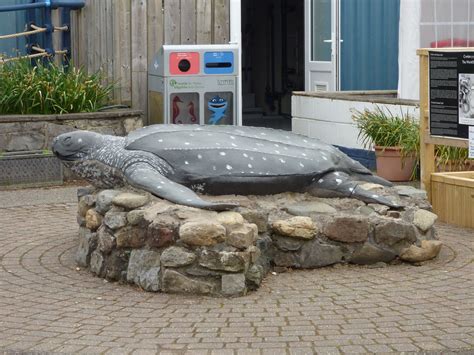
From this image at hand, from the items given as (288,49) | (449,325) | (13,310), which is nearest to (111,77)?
(288,49)

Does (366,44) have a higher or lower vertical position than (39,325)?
higher

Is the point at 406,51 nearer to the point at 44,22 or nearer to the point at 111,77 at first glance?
the point at 111,77

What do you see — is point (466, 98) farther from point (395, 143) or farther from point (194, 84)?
point (194, 84)

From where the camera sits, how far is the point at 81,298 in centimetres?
691

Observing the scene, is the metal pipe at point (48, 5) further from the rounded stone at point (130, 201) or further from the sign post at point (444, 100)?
the rounded stone at point (130, 201)

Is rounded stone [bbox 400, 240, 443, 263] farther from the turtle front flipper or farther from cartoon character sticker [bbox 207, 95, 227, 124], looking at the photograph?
cartoon character sticker [bbox 207, 95, 227, 124]

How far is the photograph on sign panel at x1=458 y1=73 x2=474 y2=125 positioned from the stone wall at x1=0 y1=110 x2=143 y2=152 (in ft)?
15.8

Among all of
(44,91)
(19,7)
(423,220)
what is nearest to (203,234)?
(423,220)

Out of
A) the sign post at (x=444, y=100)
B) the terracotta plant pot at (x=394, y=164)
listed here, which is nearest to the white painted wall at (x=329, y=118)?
the terracotta plant pot at (x=394, y=164)

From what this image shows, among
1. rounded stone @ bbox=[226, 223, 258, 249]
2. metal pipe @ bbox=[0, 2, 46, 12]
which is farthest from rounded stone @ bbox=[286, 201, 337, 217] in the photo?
metal pipe @ bbox=[0, 2, 46, 12]

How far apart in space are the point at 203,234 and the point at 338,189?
1543 millimetres

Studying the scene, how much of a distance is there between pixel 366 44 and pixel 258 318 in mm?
8946

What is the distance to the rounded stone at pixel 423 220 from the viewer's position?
7.75 m

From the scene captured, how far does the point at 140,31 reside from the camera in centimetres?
1352
